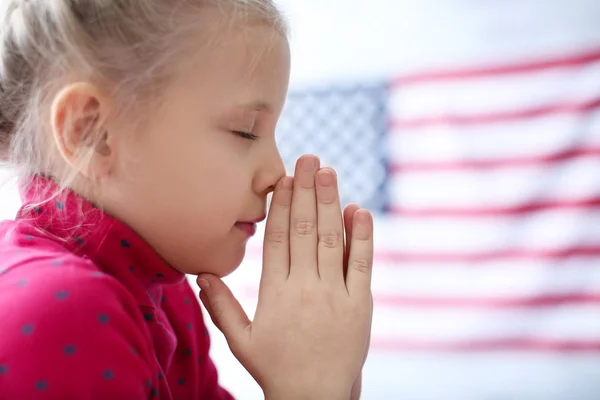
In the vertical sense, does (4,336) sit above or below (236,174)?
below

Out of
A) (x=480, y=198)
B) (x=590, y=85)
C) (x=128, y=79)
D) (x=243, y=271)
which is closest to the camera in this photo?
(x=128, y=79)

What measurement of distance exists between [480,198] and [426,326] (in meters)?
0.32

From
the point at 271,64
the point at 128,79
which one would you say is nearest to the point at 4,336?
the point at 128,79

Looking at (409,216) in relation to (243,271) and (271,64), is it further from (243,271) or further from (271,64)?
(271,64)

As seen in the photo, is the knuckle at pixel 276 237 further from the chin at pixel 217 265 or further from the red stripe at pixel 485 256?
the red stripe at pixel 485 256

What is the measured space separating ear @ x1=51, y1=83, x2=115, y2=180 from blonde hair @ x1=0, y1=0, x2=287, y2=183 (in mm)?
17

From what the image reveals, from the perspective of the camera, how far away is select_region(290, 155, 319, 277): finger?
79cm

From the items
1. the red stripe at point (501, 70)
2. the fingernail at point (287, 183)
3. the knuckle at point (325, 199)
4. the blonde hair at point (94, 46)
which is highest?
the red stripe at point (501, 70)

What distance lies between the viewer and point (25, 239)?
0.68 m

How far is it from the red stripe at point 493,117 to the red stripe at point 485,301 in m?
0.39

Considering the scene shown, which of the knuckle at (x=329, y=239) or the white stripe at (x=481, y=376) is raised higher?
the knuckle at (x=329, y=239)

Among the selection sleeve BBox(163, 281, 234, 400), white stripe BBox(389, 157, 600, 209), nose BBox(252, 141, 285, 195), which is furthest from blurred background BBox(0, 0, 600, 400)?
nose BBox(252, 141, 285, 195)

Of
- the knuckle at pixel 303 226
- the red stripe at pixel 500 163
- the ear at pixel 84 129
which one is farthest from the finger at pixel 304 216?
the red stripe at pixel 500 163

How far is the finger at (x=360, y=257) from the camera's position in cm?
79
